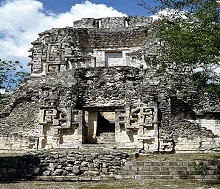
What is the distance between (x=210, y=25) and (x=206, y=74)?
69.0 inches

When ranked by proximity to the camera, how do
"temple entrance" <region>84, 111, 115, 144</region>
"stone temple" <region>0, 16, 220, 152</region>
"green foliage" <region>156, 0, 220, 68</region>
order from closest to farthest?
"green foliage" <region>156, 0, 220, 68</region> < "stone temple" <region>0, 16, 220, 152</region> < "temple entrance" <region>84, 111, 115, 144</region>

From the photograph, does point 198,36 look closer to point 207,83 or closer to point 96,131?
point 207,83

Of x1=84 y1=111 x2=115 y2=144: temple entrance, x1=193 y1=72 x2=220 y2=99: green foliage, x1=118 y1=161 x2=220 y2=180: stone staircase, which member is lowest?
x1=118 y1=161 x2=220 y2=180: stone staircase

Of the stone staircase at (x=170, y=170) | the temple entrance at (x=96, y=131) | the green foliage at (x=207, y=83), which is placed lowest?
the stone staircase at (x=170, y=170)

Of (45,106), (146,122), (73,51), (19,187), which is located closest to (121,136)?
(146,122)

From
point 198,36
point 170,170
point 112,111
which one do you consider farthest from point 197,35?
point 112,111

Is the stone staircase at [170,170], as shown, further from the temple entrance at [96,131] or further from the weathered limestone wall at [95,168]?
the temple entrance at [96,131]

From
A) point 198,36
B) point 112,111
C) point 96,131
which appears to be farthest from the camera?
point 96,131

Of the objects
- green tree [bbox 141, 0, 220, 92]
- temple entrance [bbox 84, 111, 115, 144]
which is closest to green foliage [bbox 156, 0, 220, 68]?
green tree [bbox 141, 0, 220, 92]

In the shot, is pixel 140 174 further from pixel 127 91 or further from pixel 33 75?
pixel 33 75

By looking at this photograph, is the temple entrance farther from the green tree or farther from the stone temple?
the green tree

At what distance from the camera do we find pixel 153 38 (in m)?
24.4

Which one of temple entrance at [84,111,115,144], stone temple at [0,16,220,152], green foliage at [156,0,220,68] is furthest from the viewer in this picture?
temple entrance at [84,111,115,144]

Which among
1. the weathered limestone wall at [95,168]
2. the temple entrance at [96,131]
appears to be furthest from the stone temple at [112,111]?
the weathered limestone wall at [95,168]
